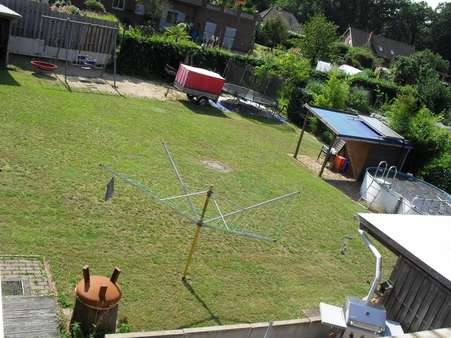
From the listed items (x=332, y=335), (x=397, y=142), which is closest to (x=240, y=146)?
(x=397, y=142)

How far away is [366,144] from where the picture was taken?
62.4 ft

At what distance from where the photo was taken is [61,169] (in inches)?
494

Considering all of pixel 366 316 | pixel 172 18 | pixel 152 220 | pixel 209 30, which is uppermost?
pixel 172 18

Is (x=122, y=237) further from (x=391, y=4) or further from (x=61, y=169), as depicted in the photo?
(x=391, y=4)

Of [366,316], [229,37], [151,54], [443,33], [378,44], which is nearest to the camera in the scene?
[366,316]

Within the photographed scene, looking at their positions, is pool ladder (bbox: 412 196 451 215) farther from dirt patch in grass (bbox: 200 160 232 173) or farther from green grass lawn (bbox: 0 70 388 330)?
dirt patch in grass (bbox: 200 160 232 173)

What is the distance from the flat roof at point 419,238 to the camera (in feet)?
22.7

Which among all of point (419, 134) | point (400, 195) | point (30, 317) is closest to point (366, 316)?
point (30, 317)

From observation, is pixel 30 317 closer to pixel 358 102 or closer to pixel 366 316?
pixel 366 316

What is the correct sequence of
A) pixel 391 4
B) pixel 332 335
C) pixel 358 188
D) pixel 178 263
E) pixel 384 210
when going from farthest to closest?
pixel 391 4
pixel 358 188
pixel 384 210
pixel 178 263
pixel 332 335

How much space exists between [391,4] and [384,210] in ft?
309

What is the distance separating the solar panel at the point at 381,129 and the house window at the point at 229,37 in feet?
96.8

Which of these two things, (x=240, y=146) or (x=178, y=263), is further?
(x=240, y=146)

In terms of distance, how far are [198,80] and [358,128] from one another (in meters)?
7.64
